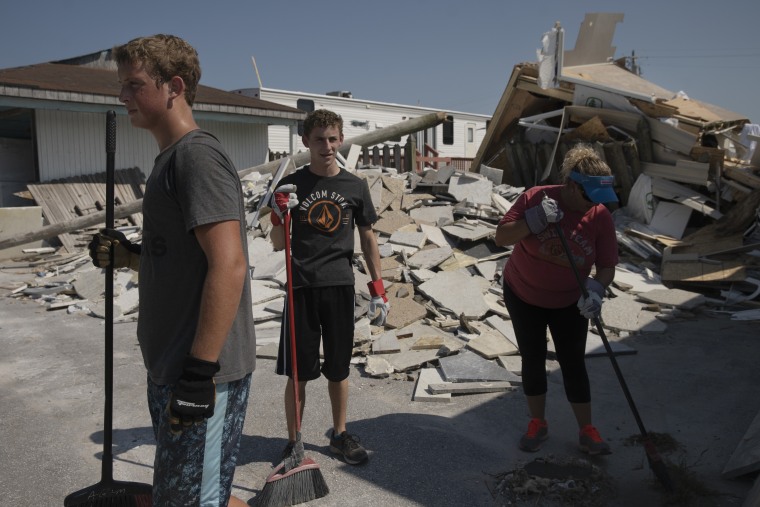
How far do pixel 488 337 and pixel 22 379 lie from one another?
176 inches

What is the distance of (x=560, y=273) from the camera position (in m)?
3.77

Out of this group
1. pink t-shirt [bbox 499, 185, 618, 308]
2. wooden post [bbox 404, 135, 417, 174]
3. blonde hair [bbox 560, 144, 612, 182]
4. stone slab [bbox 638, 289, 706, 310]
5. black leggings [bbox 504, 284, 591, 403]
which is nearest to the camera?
blonde hair [bbox 560, 144, 612, 182]

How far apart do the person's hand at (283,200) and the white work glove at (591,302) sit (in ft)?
6.02

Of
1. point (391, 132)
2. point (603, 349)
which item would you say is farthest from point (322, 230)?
point (391, 132)

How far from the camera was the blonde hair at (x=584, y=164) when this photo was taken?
3.48 meters

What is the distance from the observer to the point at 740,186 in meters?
9.02

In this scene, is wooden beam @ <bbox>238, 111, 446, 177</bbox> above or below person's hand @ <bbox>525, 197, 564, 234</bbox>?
above

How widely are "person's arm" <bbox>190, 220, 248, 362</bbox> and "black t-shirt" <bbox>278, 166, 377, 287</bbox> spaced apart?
5.76ft

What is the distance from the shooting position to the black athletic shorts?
11.9 feet

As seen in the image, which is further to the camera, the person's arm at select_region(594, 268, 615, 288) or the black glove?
the person's arm at select_region(594, 268, 615, 288)

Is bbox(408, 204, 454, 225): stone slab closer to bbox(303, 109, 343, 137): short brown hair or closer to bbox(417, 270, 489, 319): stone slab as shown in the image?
bbox(417, 270, 489, 319): stone slab

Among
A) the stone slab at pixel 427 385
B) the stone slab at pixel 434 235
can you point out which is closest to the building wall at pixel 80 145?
the stone slab at pixel 434 235

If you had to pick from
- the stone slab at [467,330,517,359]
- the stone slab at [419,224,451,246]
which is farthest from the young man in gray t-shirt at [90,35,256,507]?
the stone slab at [419,224,451,246]

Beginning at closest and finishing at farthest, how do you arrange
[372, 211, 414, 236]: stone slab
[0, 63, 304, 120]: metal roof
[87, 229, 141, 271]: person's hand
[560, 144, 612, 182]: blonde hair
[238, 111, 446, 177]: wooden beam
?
[87, 229, 141, 271]: person's hand < [560, 144, 612, 182]: blonde hair < [372, 211, 414, 236]: stone slab < [0, 63, 304, 120]: metal roof < [238, 111, 446, 177]: wooden beam
